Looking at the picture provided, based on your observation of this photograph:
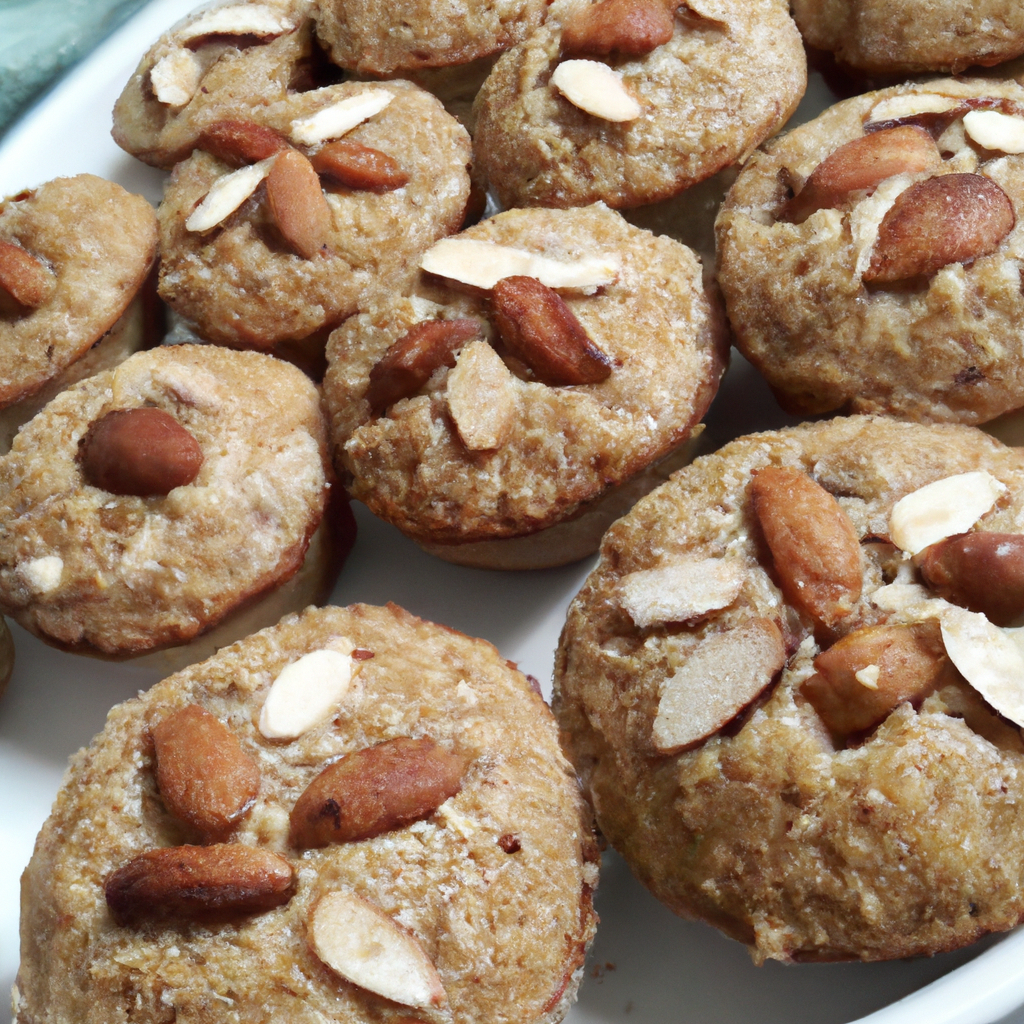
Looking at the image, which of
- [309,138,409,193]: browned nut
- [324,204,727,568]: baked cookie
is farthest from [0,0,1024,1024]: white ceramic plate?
[309,138,409,193]: browned nut

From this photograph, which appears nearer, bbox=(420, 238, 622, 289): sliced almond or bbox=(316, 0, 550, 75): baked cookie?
bbox=(420, 238, 622, 289): sliced almond

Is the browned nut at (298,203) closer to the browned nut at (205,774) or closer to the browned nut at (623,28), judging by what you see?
the browned nut at (623,28)

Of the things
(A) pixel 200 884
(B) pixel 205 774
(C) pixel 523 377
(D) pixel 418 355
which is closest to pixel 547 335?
(C) pixel 523 377

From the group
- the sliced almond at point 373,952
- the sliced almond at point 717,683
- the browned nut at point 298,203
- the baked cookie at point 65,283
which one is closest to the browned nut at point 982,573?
the sliced almond at point 717,683

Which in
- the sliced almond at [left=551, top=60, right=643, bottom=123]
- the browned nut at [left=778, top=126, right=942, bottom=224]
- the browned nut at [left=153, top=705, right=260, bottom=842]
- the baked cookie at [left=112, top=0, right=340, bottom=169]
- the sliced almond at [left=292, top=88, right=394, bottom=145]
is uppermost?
the baked cookie at [left=112, top=0, right=340, bottom=169]

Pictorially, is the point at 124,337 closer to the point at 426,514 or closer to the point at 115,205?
the point at 115,205

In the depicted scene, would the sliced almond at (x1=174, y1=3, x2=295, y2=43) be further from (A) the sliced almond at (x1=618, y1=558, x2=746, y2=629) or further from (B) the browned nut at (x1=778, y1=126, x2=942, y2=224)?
(A) the sliced almond at (x1=618, y1=558, x2=746, y2=629)

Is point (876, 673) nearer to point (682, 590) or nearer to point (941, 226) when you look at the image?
point (682, 590)
